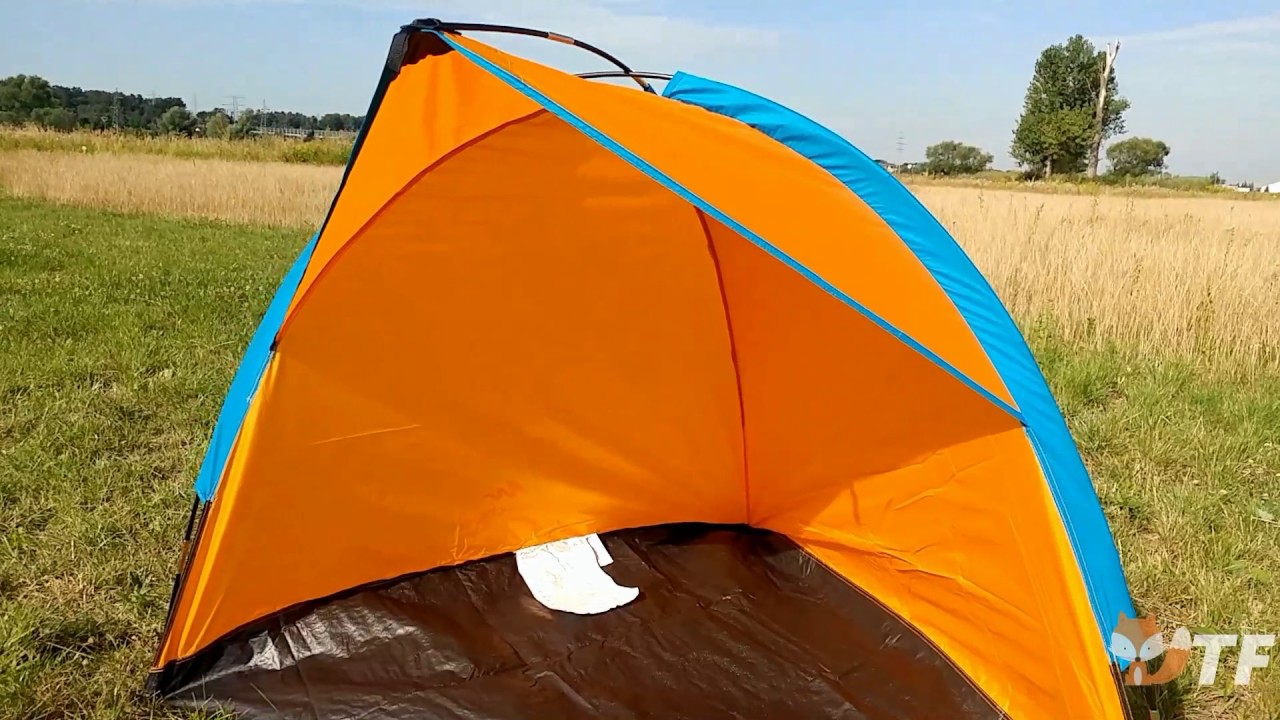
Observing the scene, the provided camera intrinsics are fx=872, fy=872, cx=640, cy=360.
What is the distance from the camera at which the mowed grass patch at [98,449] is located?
221 centimetres

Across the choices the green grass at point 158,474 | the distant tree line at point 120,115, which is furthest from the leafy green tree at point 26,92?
the green grass at point 158,474

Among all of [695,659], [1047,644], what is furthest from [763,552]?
[1047,644]

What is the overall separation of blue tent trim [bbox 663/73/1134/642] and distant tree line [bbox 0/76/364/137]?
2113 cm

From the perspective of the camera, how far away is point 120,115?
95.7 ft

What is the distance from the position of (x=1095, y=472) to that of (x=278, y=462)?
3.08m

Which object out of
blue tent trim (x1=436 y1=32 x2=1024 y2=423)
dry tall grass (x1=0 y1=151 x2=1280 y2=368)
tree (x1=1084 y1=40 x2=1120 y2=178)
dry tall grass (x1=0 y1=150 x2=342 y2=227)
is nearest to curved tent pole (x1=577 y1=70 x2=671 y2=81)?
blue tent trim (x1=436 y1=32 x2=1024 y2=423)

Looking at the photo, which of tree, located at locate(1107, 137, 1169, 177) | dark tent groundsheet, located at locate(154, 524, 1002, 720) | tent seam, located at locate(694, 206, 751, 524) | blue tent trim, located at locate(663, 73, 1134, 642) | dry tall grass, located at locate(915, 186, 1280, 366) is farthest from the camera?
tree, located at locate(1107, 137, 1169, 177)

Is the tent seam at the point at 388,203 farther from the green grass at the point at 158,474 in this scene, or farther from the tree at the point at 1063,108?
the tree at the point at 1063,108

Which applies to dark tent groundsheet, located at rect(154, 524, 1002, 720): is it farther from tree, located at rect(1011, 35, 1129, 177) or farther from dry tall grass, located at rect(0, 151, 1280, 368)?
tree, located at rect(1011, 35, 1129, 177)

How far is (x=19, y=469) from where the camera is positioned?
319 cm

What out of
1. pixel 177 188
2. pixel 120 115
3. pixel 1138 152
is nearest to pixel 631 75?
pixel 177 188

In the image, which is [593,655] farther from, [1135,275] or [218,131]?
[218,131]

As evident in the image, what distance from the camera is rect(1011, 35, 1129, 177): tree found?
32.6 m

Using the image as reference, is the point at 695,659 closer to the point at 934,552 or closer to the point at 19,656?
the point at 934,552
